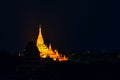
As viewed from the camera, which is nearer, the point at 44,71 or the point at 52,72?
the point at 52,72

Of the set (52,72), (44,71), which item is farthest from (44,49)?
(52,72)

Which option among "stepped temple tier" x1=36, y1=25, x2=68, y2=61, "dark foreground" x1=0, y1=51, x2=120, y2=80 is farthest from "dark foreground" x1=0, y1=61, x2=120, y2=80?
"stepped temple tier" x1=36, y1=25, x2=68, y2=61

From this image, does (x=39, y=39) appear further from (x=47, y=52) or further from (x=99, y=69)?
(x=99, y=69)

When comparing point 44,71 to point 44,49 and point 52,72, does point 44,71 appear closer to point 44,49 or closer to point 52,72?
point 52,72

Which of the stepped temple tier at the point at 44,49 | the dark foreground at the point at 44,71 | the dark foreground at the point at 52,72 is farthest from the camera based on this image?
the stepped temple tier at the point at 44,49

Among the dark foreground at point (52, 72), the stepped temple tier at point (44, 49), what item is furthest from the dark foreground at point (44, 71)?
the stepped temple tier at point (44, 49)

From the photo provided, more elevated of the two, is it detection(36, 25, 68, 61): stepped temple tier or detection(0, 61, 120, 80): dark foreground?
detection(36, 25, 68, 61): stepped temple tier

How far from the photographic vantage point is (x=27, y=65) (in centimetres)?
9800

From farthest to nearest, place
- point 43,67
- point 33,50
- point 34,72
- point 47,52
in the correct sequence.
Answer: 1. point 47,52
2. point 33,50
3. point 43,67
4. point 34,72

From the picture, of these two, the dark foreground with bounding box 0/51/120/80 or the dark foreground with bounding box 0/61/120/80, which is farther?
the dark foreground with bounding box 0/51/120/80

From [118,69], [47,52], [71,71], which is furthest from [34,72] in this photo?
[47,52]

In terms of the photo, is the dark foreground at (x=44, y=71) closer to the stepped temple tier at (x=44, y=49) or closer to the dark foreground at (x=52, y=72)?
the dark foreground at (x=52, y=72)

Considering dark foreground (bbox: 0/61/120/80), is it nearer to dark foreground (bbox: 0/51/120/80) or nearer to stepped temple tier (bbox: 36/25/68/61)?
dark foreground (bbox: 0/51/120/80)

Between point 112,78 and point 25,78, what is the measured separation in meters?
9.96
